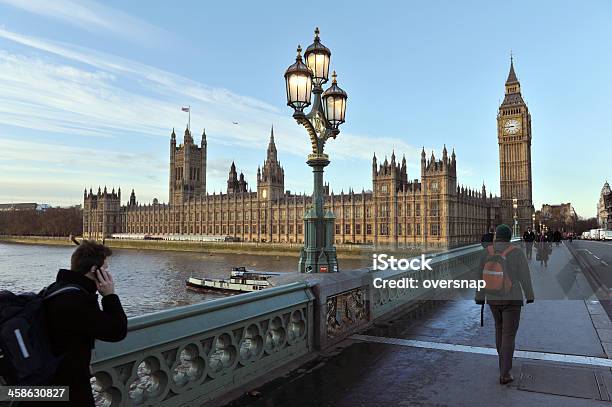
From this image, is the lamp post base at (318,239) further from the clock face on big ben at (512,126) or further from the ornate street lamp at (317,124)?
the clock face on big ben at (512,126)

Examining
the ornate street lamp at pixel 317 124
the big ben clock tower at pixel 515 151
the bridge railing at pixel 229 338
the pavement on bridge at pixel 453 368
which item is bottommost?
the pavement on bridge at pixel 453 368

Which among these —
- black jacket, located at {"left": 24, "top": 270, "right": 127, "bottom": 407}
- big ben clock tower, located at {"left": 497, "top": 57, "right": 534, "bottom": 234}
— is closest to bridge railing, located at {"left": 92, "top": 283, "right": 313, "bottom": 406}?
black jacket, located at {"left": 24, "top": 270, "right": 127, "bottom": 407}

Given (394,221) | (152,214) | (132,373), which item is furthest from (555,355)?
(152,214)

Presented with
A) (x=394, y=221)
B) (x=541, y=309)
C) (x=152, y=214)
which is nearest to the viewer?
(x=541, y=309)

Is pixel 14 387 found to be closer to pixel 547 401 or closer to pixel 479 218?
pixel 547 401

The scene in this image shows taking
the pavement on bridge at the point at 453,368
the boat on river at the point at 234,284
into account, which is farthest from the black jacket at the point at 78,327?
the boat on river at the point at 234,284

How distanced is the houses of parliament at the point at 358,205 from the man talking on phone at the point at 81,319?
67.6 m

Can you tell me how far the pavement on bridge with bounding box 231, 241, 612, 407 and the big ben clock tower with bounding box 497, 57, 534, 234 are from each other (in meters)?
97.4

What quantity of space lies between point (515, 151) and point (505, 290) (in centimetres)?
10879

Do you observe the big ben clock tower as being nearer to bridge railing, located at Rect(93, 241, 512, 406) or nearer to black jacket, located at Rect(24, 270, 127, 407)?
bridge railing, located at Rect(93, 241, 512, 406)

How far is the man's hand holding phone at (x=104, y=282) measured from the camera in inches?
105

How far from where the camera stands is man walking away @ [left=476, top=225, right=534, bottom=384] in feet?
16.6

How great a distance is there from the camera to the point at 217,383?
14.8ft

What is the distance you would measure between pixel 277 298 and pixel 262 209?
9113 cm
